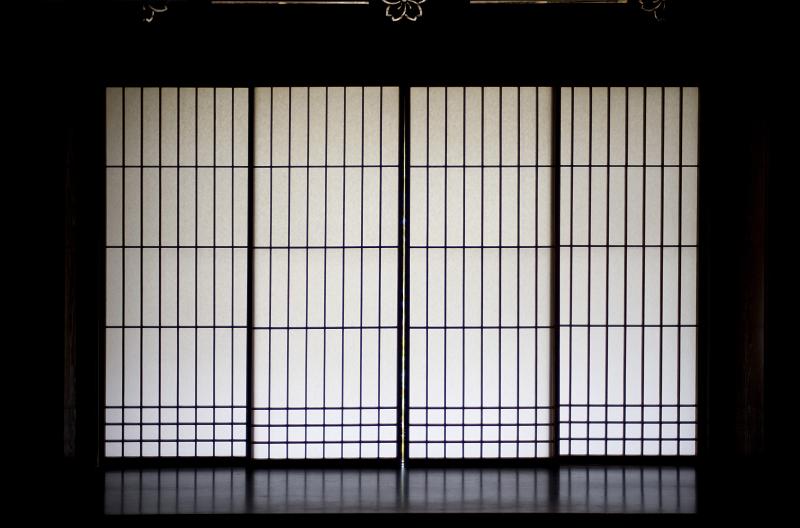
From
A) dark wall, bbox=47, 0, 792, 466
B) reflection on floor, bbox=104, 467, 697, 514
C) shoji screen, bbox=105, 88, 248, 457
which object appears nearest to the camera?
reflection on floor, bbox=104, 467, 697, 514

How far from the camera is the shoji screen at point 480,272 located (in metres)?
5.23

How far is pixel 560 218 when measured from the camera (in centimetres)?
520

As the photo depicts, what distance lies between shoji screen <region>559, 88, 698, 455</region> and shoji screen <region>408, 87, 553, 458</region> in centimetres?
18

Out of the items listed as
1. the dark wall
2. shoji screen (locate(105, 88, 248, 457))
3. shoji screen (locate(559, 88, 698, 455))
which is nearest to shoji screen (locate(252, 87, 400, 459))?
shoji screen (locate(105, 88, 248, 457))

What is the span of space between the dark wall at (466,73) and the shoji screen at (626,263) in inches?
8.0

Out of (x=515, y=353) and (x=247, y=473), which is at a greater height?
(x=515, y=353)

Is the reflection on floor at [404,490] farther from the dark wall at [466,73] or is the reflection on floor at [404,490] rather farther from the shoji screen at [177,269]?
the dark wall at [466,73]

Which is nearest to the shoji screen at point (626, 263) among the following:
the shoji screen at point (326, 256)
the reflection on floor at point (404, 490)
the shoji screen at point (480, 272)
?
the shoji screen at point (480, 272)

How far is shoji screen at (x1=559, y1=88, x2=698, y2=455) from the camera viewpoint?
523 cm

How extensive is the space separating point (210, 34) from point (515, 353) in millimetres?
2855

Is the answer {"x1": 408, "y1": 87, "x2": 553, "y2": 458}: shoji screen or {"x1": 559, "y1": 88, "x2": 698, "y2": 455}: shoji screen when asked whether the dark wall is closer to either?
{"x1": 559, "y1": 88, "x2": 698, "y2": 455}: shoji screen
